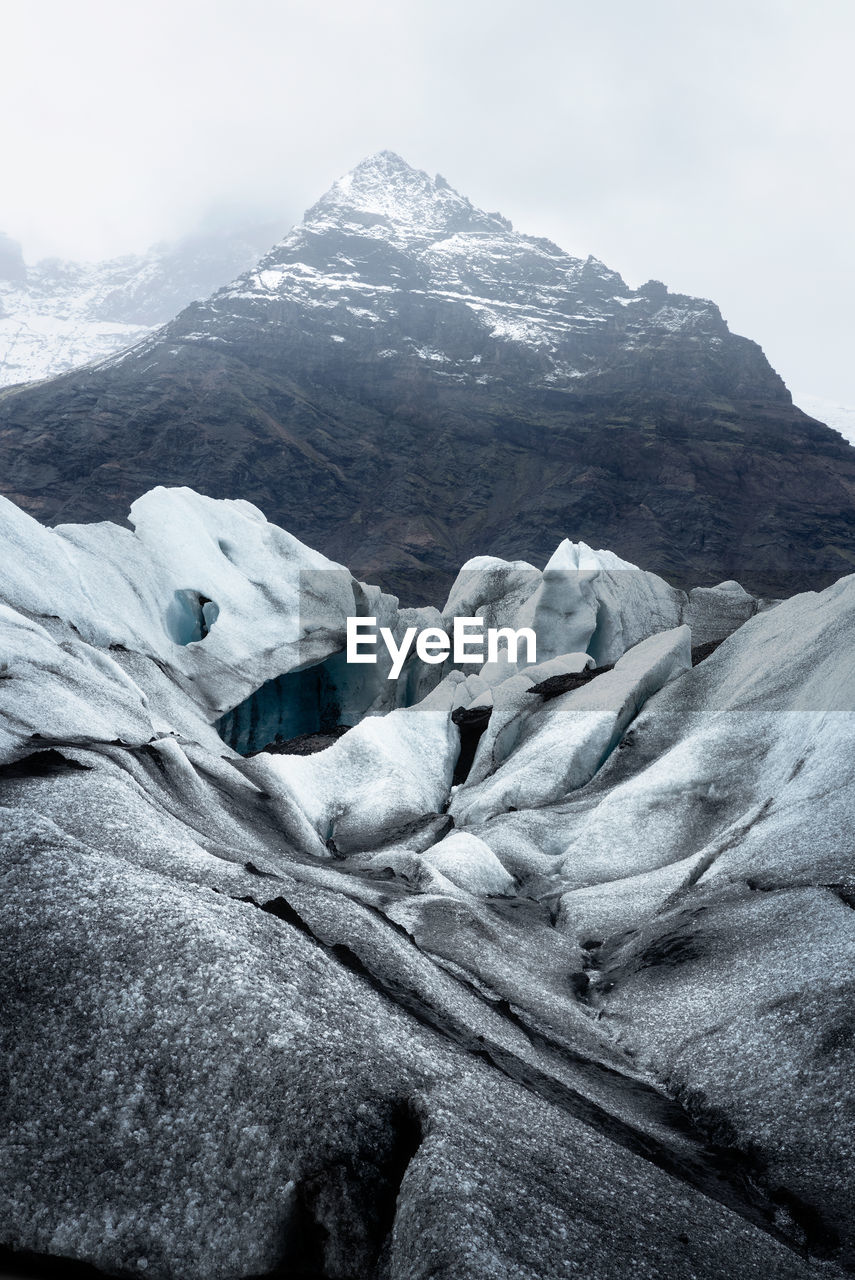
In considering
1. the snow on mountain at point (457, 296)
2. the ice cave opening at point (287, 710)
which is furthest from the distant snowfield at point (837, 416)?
the ice cave opening at point (287, 710)

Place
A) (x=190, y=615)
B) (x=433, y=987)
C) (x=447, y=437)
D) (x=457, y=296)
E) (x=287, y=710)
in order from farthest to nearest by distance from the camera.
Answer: (x=457, y=296)
(x=447, y=437)
(x=287, y=710)
(x=190, y=615)
(x=433, y=987)

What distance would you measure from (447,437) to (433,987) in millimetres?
112833

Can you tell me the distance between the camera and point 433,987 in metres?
7.00

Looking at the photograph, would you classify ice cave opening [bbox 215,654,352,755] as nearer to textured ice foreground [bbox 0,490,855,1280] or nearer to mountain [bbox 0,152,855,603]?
textured ice foreground [bbox 0,490,855,1280]

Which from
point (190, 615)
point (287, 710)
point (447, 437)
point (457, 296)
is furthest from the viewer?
point (457, 296)

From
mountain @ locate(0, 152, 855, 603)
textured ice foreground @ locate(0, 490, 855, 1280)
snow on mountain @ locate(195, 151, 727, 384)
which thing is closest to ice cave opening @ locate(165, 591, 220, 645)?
textured ice foreground @ locate(0, 490, 855, 1280)

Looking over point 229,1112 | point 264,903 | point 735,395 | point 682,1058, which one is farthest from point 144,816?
point 735,395

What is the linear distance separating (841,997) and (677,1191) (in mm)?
2773

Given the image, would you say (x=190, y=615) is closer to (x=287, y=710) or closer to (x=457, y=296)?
(x=287, y=710)

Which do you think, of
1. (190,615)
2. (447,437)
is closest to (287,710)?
(190,615)

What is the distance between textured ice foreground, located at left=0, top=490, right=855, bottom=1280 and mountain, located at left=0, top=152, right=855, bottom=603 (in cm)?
7184

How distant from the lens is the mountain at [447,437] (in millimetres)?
97562

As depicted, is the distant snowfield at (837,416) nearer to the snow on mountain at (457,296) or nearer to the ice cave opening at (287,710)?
the snow on mountain at (457,296)

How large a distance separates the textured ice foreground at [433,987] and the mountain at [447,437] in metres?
71.8
